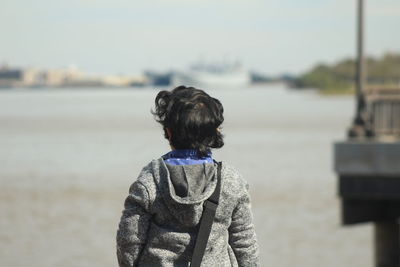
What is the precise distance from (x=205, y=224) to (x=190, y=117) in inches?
14.6

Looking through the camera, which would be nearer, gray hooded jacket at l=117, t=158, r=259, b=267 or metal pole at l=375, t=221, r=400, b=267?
gray hooded jacket at l=117, t=158, r=259, b=267

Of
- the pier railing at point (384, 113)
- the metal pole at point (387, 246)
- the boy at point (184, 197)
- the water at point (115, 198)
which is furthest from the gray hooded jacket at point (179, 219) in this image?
the water at point (115, 198)

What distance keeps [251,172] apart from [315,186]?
4782 millimetres

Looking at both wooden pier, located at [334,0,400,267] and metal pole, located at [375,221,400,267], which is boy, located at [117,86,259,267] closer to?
→ wooden pier, located at [334,0,400,267]

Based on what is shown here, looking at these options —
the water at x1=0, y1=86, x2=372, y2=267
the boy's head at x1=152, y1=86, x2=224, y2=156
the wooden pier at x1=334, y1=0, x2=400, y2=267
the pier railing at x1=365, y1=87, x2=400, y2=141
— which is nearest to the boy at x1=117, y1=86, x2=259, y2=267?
the boy's head at x1=152, y1=86, x2=224, y2=156

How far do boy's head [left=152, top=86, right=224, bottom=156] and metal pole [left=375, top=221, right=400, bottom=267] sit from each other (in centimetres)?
1094

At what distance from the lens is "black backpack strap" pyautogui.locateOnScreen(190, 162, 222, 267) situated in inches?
130

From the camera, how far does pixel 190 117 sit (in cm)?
334

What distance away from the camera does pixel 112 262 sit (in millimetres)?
16953

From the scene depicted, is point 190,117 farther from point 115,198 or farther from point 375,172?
point 115,198

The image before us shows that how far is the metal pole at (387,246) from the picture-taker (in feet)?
46.2

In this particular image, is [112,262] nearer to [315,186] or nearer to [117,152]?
[315,186]

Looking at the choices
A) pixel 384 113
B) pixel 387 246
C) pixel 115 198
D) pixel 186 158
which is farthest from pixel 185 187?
pixel 115 198

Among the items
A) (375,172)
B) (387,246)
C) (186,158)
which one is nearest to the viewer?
(186,158)
